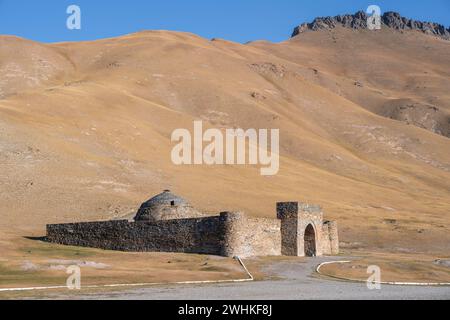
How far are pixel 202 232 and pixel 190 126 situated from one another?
191ft

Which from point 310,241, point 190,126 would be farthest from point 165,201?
→ point 190,126

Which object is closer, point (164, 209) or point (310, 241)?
point (164, 209)

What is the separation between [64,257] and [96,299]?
51.5 ft

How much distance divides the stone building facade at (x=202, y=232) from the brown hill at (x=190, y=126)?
5433 mm

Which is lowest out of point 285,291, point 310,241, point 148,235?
point 285,291

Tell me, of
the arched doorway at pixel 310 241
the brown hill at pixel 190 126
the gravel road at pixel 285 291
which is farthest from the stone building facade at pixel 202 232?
the gravel road at pixel 285 291

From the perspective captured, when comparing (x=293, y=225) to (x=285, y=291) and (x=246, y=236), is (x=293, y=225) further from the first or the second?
(x=285, y=291)

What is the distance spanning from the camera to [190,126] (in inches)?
3846

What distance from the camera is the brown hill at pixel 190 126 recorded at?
61.4 metres

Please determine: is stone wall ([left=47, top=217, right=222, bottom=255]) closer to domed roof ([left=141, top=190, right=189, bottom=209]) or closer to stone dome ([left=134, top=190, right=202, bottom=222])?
stone dome ([left=134, top=190, right=202, bottom=222])

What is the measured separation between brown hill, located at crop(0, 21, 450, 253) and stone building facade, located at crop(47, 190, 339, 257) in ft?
17.8

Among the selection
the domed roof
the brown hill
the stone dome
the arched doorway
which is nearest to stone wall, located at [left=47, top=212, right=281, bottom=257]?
the stone dome

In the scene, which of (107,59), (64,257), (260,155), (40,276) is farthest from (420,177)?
(40,276)

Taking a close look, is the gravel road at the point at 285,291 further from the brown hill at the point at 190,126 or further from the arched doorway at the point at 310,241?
the brown hill at the point at 190,126
